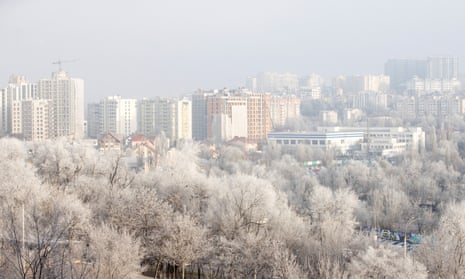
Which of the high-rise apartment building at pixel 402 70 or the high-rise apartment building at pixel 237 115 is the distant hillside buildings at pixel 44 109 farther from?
the high-rise apartment building at pixel 402 70

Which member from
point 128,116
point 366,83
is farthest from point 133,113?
point 366,83

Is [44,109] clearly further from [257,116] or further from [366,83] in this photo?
[366,83]

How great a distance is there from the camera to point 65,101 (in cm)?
2239

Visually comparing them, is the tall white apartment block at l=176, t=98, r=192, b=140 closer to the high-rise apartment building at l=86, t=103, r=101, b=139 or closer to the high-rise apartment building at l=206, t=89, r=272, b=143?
the high-rise apartment building at l=206, t=89, r=272, b=143

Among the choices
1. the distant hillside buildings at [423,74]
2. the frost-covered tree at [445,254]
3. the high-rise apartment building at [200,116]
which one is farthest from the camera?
the distant hillside buildings at [423,74]

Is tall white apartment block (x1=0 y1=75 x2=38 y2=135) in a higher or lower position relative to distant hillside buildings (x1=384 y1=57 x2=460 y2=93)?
lower

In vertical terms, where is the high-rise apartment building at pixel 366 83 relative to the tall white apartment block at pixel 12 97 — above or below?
above

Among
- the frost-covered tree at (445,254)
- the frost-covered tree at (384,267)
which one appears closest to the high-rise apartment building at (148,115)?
the frost-covered tree at (445,254)

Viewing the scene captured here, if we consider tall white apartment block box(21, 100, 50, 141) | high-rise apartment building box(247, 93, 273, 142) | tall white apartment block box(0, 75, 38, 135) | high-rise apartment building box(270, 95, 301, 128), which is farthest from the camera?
high-rise apartment building box(270, 95, 301, 128)

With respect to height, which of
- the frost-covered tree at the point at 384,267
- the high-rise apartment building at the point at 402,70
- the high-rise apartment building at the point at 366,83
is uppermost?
the high-rise apartment building at the point at 402,70

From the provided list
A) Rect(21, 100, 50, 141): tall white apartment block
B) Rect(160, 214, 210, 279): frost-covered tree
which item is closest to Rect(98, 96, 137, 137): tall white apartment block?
Rect(21, 100, 50, 141): tall white apartment block

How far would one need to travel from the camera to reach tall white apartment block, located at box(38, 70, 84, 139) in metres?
21.6

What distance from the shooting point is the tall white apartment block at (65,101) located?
70.9 feet

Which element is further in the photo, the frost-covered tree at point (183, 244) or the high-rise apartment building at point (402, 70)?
the high-rise apartment building at point (402, 70)
